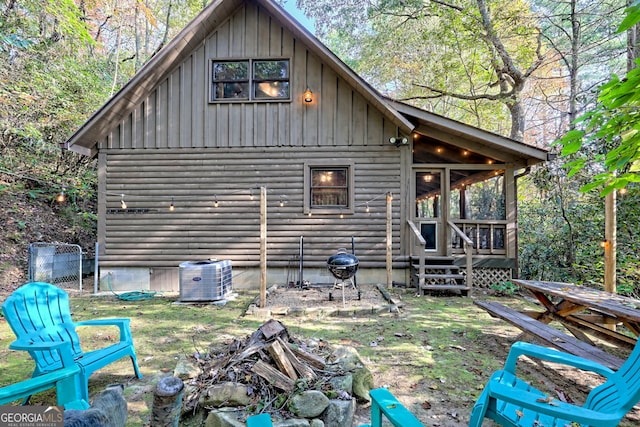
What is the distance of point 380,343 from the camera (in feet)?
13.2

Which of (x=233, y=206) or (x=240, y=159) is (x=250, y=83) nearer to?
(x=240, y=159)

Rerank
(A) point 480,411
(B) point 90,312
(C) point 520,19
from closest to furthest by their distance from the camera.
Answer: (A) point 480,411
(B) point 90,312
(C) point 520,19

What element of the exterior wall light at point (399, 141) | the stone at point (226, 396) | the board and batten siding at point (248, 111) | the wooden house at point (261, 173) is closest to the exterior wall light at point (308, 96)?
the wooden house at point (261, 173)

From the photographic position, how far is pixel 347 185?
7.75 m

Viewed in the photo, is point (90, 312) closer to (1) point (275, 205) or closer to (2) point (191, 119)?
(1) point (275, 205)

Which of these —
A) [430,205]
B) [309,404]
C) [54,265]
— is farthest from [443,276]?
[54,265]

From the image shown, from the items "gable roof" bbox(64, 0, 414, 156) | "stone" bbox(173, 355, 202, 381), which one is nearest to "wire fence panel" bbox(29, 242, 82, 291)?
"gable roof" bbox(64, 0, 414, 156)

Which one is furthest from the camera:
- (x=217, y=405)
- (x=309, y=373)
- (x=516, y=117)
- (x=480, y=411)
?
(x=516, y=117)

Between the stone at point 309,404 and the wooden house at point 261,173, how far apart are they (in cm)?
524

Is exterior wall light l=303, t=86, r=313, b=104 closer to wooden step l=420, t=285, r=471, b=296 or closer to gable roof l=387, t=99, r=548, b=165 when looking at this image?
gable roof l=387, t=99, r=548, b=165

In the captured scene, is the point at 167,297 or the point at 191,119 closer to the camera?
the point at 167,297

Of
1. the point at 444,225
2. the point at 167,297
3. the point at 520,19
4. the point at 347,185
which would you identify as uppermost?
the point at 520,19

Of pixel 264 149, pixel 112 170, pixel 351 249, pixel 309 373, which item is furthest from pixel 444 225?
pixel 112 170

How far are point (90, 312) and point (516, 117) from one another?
14.9 m
